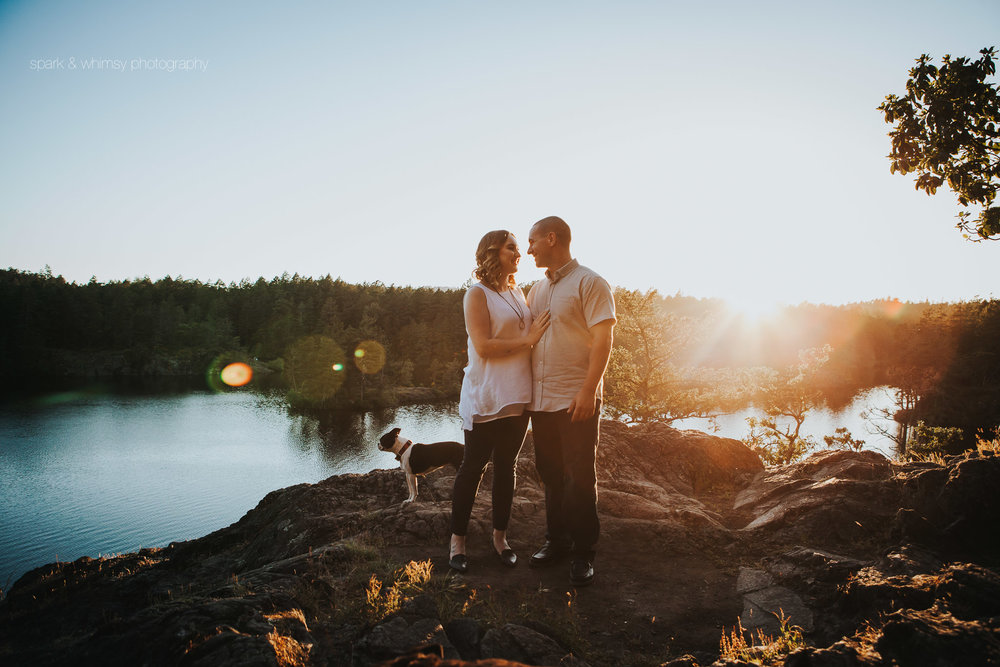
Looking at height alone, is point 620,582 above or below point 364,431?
above

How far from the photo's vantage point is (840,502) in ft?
13.2

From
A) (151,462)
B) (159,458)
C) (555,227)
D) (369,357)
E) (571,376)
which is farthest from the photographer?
(369,357)

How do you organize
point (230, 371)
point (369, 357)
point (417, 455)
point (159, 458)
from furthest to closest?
point (230, 371), point (369, 357), point (159, 458), point (417, 455)

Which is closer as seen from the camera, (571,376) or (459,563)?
(571,376)

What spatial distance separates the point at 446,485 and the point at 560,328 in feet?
11.1

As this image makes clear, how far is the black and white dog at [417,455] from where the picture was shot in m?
5.38

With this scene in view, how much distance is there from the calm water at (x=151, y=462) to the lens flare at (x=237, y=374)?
17122mm

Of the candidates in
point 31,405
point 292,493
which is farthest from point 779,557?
point 31,405

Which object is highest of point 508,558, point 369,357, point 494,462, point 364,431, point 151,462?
point 494,462

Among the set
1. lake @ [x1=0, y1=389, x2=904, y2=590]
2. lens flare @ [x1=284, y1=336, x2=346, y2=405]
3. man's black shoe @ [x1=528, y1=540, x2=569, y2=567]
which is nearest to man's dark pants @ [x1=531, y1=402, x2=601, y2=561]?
man's black shoe @ [x1=528, y1=540, x2=569, y2=567]

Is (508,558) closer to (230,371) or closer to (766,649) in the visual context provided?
(766,649)

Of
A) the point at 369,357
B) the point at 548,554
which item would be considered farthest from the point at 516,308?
the point at 369,357

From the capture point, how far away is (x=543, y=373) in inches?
129

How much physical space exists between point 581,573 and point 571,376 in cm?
132
